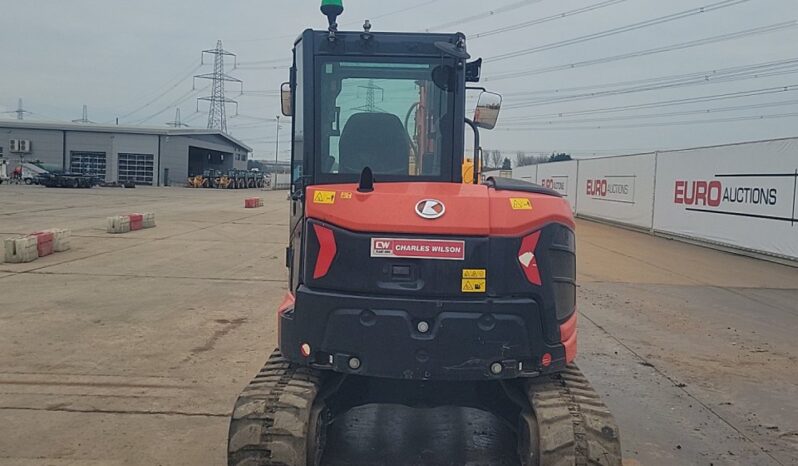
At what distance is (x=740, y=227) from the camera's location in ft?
58.1

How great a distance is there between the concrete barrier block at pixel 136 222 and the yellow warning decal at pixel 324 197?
17775 mm

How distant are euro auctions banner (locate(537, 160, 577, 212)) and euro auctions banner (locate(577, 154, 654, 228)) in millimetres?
1067

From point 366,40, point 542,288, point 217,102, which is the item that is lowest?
point 542,288

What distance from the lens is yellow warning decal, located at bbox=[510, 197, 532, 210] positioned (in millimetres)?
3664

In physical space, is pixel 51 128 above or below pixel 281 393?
above

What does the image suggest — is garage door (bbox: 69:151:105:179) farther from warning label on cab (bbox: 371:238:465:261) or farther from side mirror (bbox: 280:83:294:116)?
warning label on cab (bbox: 371:238:465:261)

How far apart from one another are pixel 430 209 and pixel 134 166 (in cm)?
7116

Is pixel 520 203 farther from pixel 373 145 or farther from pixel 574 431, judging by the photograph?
pixel 574 431

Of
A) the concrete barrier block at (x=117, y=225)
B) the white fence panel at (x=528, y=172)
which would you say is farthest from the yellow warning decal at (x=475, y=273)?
the white fence panel at (x=528, y=172)

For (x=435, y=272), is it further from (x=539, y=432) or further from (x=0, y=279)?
(x=0, y=279)

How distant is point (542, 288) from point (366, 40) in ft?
6.09

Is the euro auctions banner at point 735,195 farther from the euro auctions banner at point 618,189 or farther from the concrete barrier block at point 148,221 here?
the concrete barrier block at point 148,221

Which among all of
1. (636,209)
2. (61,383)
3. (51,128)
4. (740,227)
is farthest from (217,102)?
(61,383)

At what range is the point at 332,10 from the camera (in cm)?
423
